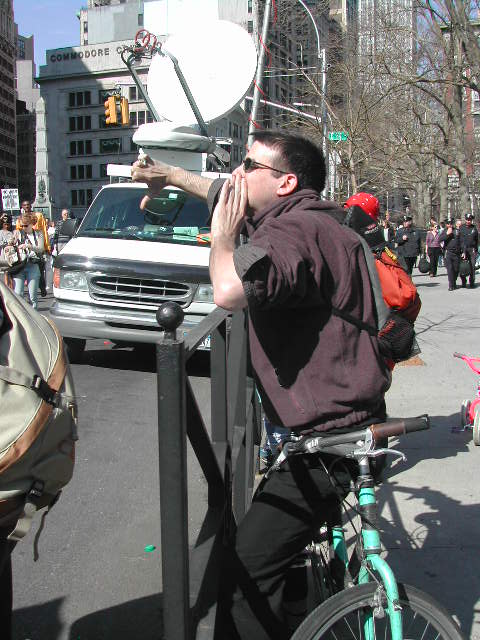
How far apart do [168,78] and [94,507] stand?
420 cm

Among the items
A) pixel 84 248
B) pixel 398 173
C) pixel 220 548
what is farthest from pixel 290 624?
pixel 398 173

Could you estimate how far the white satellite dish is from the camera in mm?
6492

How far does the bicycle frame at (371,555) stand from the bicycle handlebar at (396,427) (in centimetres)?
10

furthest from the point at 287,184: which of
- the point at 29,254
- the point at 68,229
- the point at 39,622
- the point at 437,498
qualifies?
the point at 29,254

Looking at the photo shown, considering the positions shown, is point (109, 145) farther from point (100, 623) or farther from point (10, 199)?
point (100, 623)

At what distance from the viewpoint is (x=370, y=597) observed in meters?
1.97

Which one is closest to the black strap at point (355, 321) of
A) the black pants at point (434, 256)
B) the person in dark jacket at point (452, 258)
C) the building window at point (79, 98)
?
the person in dark jacket at point (452, 258)

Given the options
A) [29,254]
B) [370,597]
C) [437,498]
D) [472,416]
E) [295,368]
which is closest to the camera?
[370,597]

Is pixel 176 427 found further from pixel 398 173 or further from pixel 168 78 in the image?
pixel 398 173

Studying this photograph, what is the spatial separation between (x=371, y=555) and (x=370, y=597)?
0.11 m

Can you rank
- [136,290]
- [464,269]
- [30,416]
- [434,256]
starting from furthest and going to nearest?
[434,256] → [464,269] → [136,290] → [30,416]

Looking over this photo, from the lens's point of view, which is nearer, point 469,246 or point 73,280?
point 73,280

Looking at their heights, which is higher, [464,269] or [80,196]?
[80,196]

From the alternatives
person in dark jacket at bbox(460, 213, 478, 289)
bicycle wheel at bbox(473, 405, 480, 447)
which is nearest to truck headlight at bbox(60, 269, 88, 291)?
bicycle wheel at bbox(473, 405, 480, 447)
